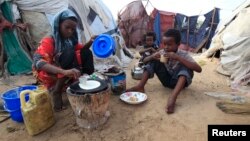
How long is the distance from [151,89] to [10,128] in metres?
1.70

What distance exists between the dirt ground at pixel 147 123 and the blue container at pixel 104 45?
1.77 feet

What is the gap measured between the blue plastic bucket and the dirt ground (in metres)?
0.08

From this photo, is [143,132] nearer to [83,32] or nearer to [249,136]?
[249,136]

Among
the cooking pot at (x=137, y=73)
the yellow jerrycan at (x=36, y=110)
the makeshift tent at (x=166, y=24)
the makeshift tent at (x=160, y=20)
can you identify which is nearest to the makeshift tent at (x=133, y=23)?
the makeshift tent at (x=166, y=24)

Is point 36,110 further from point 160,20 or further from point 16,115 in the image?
point 160,20

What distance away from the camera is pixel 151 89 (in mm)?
3225

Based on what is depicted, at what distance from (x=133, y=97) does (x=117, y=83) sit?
27 centimetres

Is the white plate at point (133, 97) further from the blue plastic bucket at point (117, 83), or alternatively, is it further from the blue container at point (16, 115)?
the blue container at point (16, 115)

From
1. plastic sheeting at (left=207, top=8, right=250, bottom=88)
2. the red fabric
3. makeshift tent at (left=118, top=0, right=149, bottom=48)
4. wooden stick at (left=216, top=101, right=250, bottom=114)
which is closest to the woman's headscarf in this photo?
the red fabric

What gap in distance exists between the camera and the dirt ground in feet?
6.93

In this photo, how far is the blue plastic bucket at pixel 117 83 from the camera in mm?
2896

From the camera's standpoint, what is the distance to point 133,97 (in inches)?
110

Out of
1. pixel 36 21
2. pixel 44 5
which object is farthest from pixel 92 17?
pixel 36 21

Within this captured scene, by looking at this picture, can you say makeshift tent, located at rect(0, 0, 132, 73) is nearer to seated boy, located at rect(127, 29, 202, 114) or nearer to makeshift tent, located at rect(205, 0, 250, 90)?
seated boy, located at rect(127, 29, 202, 114)
